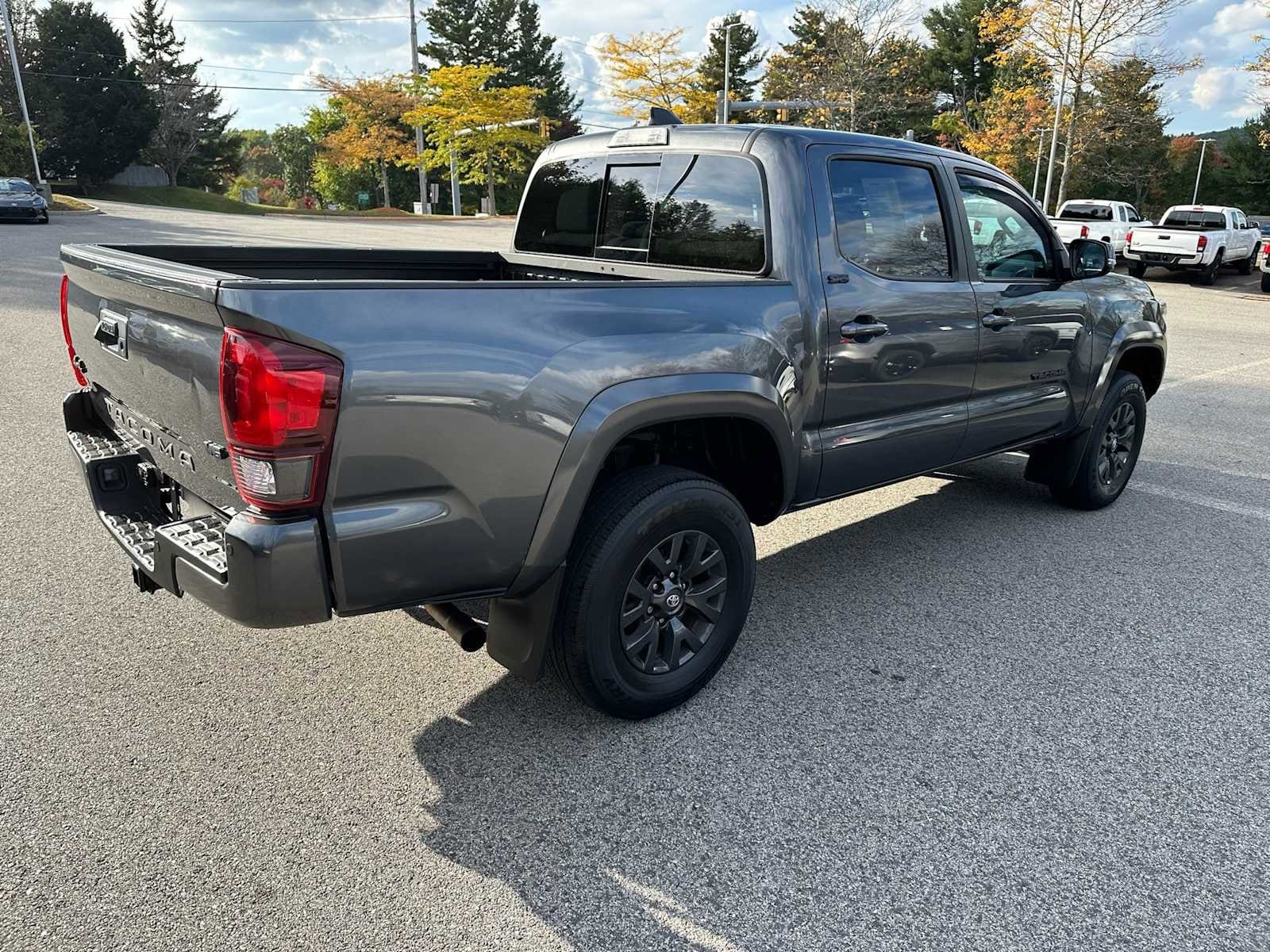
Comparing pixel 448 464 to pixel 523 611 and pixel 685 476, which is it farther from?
pixel 685 476

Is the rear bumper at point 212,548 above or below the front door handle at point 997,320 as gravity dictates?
below

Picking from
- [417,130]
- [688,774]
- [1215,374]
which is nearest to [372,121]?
[417,130]

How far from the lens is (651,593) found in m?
2.99

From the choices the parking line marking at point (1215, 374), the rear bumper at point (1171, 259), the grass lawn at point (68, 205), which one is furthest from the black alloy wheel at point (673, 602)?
the grass lawn at point (68, 205)

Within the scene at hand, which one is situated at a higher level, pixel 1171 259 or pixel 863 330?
pixel 1171 259

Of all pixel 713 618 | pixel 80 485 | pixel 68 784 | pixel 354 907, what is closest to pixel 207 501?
pixel 68 784

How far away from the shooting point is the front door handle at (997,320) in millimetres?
4086

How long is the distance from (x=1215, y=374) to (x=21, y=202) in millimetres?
30098

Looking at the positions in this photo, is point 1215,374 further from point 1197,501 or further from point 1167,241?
point 1167,241

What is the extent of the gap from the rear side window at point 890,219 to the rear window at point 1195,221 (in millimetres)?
22965

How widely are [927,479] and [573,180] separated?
309cm

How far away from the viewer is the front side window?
415cm

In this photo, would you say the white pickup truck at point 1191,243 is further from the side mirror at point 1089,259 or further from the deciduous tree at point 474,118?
the deciduous tree at point 474,118

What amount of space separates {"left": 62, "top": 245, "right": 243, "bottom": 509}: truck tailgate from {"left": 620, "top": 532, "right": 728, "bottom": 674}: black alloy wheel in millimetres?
1239
